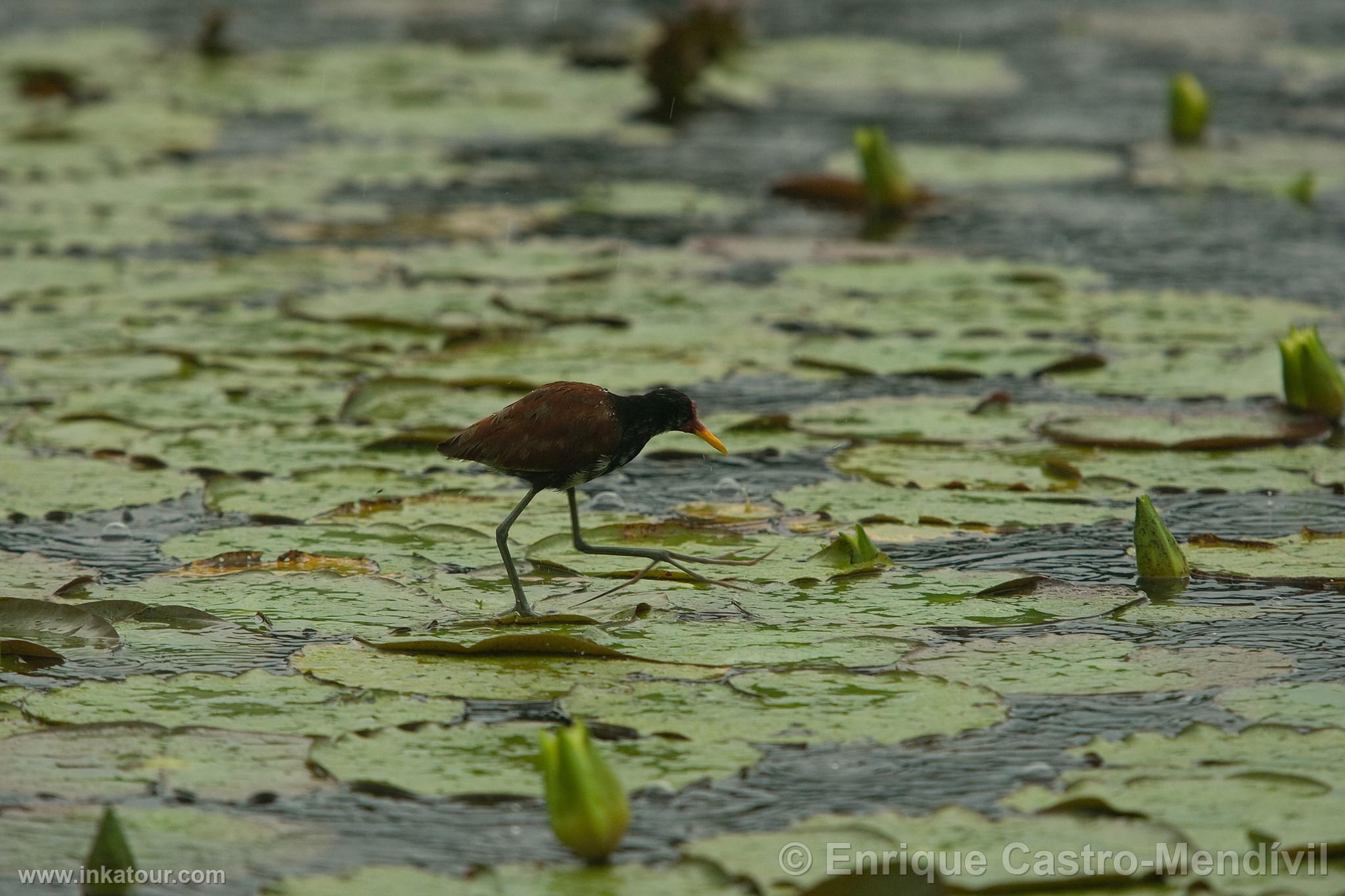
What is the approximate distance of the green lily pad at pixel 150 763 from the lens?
3244 millimetres

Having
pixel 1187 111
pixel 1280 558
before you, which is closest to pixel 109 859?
pixel 1280 558

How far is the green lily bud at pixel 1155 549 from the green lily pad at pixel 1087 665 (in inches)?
18.3

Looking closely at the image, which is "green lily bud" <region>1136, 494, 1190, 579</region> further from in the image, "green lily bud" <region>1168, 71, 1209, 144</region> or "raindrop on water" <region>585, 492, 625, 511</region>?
"green lily bud" <region>1168, 71, 1209, 144</region>

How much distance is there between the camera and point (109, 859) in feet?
9.36

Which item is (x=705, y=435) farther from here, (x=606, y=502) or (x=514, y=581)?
(x=606, y=502)

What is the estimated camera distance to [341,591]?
4258 mm

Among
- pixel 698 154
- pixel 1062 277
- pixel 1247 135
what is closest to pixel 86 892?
pixel 1062 277

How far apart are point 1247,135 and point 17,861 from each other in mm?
9202

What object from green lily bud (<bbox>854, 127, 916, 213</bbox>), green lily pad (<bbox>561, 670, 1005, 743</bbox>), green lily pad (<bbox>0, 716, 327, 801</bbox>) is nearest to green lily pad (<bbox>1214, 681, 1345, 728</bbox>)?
green lily pad (<bbox>561, 670, 1005, 743</bbox>)

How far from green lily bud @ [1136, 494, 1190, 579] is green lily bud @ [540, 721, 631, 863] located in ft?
6.10

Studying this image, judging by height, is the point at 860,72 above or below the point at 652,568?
above

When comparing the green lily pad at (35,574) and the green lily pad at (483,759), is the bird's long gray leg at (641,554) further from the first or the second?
the green lily pad at (35,574)

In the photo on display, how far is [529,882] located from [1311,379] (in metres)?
3.63

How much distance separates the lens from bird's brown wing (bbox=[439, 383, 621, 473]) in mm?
4141
